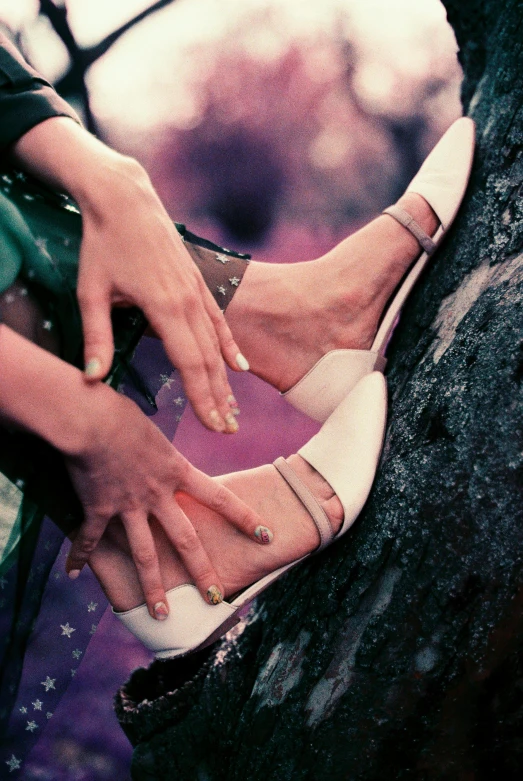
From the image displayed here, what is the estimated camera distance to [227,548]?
0.77 m

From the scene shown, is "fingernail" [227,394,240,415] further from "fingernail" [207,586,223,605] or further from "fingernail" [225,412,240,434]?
"fingernail" [207,586,223,605]

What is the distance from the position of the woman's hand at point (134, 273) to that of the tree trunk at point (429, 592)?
0.23m

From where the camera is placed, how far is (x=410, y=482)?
2.20 feet

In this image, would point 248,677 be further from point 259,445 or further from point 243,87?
point 243,87

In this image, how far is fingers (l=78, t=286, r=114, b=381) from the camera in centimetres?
60

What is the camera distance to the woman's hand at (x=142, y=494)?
625mm

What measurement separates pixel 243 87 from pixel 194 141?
23 cm

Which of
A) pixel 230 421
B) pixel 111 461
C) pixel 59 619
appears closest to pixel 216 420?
pixel 230 421

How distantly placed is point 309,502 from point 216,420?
0.20 meters

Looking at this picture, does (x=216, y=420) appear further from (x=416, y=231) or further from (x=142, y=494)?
(x=416, y=231)

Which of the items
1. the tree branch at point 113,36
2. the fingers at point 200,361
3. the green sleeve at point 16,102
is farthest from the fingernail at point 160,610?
the tree branch at point 113,36

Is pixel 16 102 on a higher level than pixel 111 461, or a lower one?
higher

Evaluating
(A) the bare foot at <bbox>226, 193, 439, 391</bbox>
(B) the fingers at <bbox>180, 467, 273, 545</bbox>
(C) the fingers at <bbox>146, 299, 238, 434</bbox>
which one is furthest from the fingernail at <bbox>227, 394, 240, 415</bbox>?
(A) the bare foot at <bbox>226, 193, 439, 391</bbox>

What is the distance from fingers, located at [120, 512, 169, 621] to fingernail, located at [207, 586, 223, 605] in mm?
54
